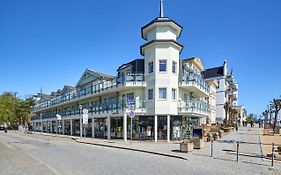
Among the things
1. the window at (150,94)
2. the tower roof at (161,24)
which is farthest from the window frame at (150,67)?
the tower roof at (161,24)

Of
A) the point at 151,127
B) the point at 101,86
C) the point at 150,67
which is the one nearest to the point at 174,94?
the point at 150,67

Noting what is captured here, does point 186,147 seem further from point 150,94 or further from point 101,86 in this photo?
point 101,86

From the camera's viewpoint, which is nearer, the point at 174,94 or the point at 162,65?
the point at 162,65

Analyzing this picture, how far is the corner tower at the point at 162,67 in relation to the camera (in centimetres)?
3152

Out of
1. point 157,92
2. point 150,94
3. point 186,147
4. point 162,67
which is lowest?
point 186,147

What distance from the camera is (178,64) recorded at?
33125 mm

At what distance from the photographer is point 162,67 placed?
1257 inches

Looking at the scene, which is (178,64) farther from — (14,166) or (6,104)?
(6,104)

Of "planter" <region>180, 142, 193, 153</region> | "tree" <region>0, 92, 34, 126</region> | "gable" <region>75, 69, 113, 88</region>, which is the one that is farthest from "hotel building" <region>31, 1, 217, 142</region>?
"tree" <region>0, 92, 34, 126</region>

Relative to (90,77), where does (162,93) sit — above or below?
below

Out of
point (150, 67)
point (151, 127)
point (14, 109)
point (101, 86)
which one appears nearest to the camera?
point (151, 127)

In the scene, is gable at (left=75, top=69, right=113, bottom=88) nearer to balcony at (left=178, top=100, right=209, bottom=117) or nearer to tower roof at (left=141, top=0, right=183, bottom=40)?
tower roof at (left=141, top=0, right=183, bottom=40)

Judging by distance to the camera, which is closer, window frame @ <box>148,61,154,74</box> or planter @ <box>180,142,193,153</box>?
planter @ <box>180,142,193,153</box>

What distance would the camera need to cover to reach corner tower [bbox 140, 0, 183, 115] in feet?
103
